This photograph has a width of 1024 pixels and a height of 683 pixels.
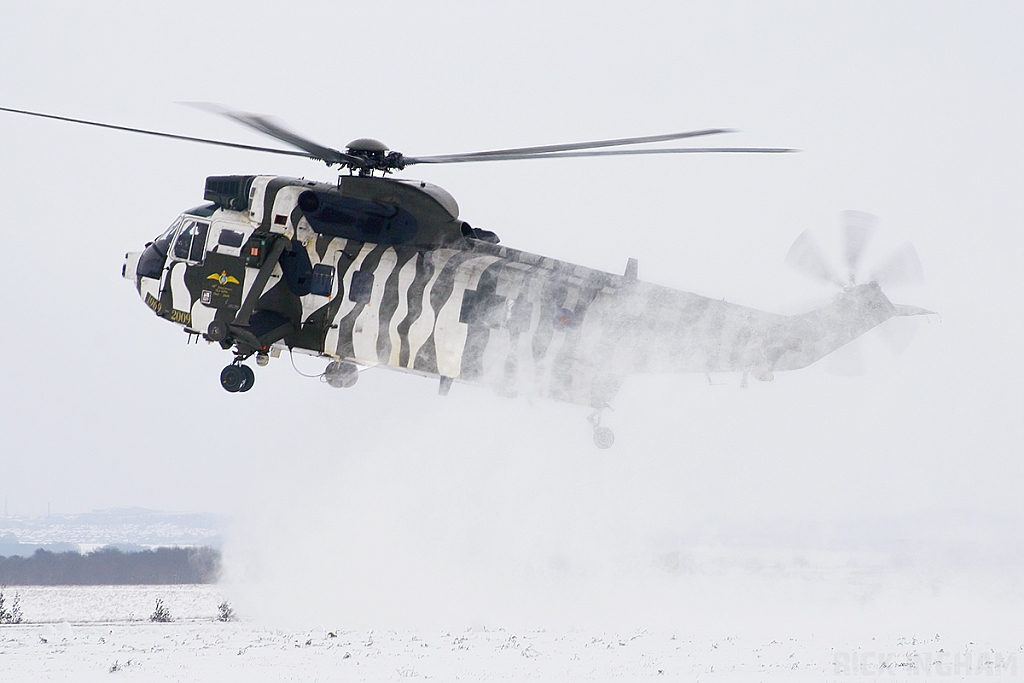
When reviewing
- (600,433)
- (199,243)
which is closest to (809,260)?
(600,433)

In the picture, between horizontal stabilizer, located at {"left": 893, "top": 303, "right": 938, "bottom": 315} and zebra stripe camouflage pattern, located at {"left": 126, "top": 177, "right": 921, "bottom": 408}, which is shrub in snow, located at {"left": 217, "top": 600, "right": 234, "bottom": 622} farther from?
horizontal stabilizer, located at {"left": 893, "top": 303, "right": 938, "bottom": 315}

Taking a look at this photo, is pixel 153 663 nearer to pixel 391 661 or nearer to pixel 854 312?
pixel 391 661

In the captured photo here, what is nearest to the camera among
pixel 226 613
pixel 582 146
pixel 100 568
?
pixel 582 146

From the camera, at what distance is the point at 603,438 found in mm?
14578

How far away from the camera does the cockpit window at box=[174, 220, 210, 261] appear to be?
50.6ft

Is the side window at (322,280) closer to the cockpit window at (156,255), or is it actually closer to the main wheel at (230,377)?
the main wheel at (230,377)

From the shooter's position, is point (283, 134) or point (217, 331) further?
point (217, 331)

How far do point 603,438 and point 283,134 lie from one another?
5887 millimetres

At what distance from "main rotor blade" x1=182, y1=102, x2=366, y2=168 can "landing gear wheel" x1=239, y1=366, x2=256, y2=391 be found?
3212 mm

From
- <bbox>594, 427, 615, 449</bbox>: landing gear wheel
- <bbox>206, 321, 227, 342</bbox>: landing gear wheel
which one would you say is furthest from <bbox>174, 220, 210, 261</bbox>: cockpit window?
<bbox>594, 427, 615, 449</bbox>: landing gear wheel

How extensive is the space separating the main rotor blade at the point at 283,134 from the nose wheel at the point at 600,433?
473 cm

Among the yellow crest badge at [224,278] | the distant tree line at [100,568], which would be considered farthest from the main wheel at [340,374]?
the distant tree line at [100,568]

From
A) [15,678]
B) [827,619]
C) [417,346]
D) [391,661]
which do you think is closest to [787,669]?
[827,619]

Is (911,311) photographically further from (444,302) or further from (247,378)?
(247,378)
